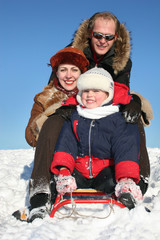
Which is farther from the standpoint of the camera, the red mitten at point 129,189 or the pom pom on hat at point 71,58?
the pom pom on hat at point 71,58

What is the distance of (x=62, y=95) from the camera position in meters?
3.22

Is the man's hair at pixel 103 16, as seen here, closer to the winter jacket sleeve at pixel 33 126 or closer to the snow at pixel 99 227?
the winter jacket sleeve at pixel 33 126

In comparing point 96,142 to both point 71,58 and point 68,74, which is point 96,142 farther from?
point 71,58

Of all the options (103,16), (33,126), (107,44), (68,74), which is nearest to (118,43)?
(107,44)

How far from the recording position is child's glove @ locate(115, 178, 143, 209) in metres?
1.98

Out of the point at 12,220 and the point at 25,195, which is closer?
the point at 12,220

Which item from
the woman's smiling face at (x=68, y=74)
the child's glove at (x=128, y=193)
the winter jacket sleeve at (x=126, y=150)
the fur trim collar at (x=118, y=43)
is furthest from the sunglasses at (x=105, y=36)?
the child's glove at (x=128, y=193)

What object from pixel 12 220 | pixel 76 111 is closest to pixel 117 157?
pixel 76 111

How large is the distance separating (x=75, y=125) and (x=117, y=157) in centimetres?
56

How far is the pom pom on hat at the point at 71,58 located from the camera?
10.4ft

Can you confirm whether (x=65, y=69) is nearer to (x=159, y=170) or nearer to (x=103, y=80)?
(x=103, y=80)

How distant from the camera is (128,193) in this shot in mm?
2023

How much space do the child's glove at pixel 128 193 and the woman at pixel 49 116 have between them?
0.65 m

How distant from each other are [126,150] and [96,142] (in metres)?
0.33
